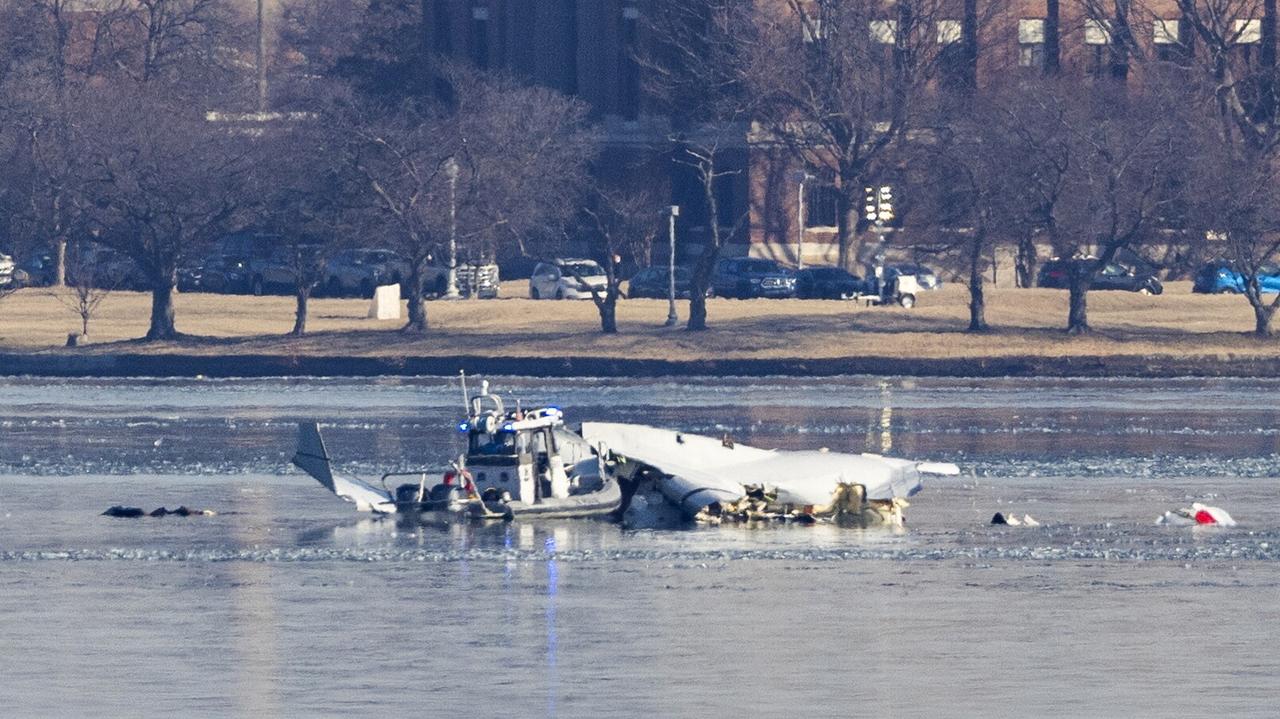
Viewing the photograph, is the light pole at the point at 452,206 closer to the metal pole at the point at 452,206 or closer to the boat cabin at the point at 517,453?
the metal pole at the point at 452,206

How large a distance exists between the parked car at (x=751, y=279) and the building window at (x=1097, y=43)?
15592mm

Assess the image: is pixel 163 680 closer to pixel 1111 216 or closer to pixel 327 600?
pixel 327 600

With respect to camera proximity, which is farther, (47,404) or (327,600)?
(47,404)

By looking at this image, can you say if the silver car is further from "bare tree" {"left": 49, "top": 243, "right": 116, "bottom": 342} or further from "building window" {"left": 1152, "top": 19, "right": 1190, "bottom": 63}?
"building window" {"left": 1152, "top": 19, "right": 1190, "bottom": 63}

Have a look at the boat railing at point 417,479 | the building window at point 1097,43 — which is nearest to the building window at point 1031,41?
the building window at point 1097,43

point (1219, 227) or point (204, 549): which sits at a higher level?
point (1219, 227)

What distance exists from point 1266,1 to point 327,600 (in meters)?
76.6

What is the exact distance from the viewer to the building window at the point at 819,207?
10006 cm

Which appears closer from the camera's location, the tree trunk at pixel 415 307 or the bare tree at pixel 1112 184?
the bare tree at pixel 1112 184

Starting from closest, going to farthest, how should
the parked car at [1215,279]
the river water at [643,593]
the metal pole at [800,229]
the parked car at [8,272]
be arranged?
the river water at [643,593] < the parked car at [8,272] < the parked car at [1215,279] < the metal pole at [800,229]

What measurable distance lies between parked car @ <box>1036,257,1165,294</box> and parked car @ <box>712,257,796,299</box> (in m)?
9.39

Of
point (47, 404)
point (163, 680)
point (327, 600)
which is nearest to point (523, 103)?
point (47, 404)

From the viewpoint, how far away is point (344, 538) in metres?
35.3

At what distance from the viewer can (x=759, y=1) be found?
9388 cm
